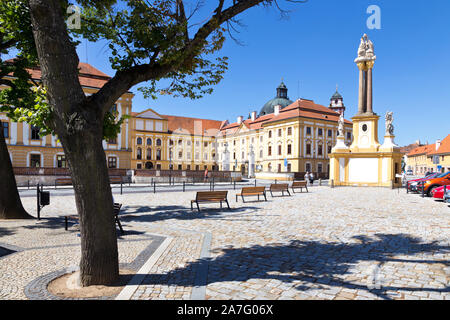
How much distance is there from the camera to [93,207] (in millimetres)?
4160

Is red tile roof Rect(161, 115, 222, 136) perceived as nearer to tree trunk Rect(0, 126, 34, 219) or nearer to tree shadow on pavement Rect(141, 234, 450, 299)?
tree trunk Rect(0, 126, 34, 219)

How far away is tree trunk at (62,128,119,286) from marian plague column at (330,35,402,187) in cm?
2820

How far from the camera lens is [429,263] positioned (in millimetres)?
5305

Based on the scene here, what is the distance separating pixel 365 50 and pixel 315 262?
31371 millimetres

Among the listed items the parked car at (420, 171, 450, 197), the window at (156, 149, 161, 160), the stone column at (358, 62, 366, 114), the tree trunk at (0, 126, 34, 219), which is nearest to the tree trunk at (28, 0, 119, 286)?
the tree trunk at (0, 126, 34, 219)

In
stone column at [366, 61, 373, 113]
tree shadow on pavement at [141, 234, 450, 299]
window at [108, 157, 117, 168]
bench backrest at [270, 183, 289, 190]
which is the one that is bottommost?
tree shadow on pavement at [141, 234, 450, 299]

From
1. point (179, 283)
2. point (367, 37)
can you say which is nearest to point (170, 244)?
point (179, 283)

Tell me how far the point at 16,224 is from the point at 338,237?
9.40 metres

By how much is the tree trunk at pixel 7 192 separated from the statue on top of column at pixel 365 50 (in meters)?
31.5

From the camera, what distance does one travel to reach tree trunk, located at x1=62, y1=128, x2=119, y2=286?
3.98m

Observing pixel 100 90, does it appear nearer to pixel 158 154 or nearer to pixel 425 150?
pixel 158 154

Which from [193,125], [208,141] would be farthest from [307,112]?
[193,125]
